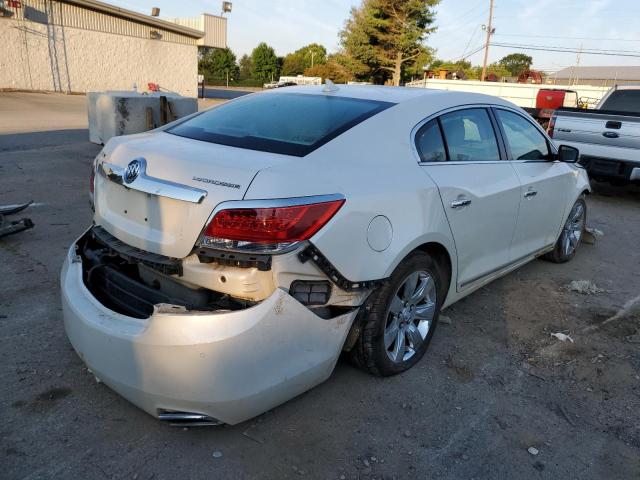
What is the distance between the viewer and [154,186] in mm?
2520

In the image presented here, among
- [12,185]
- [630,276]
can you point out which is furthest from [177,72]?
[630,276]

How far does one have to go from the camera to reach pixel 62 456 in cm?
238

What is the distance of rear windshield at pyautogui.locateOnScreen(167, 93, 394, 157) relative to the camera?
281 centimetres

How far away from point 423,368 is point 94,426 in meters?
1.88

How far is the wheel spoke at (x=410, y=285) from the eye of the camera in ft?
9.90

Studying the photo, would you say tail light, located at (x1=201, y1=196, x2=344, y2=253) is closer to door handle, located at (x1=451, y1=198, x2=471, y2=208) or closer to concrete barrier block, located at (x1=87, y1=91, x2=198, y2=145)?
door handle, located at (x1=451, y1=198, x2=471, y2=208)

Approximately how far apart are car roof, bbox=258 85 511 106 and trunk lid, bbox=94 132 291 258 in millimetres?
1066

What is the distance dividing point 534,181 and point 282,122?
2.23 m

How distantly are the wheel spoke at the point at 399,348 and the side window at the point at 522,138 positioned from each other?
1.83 meters

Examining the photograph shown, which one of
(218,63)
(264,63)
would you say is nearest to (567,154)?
(218,63)

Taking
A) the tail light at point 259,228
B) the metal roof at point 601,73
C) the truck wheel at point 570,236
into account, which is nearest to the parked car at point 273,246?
the tail light at point 259,228

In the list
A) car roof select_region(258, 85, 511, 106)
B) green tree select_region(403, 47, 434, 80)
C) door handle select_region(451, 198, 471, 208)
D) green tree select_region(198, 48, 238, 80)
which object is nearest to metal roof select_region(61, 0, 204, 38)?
green tree select_region(403, 47, 434, 80)

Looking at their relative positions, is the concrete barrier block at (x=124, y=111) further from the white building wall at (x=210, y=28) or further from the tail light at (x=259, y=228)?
the white building wall at (x=210, y=28)

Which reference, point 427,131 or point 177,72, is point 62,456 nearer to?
point 427,131
